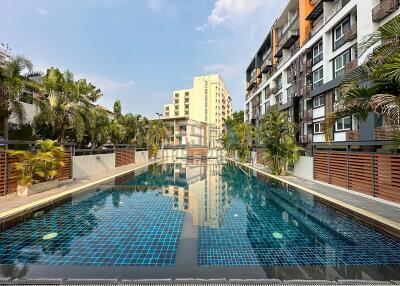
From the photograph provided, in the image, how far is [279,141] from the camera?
16438 mm

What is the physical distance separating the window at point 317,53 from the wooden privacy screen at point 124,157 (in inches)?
768

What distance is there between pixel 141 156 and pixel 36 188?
68.6 feet

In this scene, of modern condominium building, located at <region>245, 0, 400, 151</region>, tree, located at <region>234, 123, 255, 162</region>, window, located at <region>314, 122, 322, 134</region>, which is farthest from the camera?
tree, located at <region>234, 123, 255, 162</region>

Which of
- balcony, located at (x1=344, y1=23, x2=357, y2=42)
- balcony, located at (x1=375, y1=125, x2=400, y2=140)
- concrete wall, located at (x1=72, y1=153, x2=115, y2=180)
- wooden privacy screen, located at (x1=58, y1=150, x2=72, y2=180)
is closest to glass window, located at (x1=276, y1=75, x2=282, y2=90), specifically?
balcony, located at (x1=344, y1=23, x2=357, y2=42)

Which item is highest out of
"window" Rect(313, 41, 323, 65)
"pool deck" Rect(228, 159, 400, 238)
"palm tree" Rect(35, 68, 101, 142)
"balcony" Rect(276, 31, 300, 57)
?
"balcony" Rect(276, 31, 300, 57)

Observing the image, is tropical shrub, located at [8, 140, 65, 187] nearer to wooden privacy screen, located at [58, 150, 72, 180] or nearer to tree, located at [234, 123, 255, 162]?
wooden privacy screen, located at [58, 150, 72, 180]

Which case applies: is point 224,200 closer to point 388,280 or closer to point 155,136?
point 388,280

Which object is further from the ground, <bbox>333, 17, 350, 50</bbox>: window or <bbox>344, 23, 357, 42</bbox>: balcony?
<bbox>333, 17, 350, 50</bbox>: window

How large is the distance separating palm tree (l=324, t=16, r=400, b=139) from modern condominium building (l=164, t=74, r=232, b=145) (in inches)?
2664

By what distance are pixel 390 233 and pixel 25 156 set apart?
1271cm

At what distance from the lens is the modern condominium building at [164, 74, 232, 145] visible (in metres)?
79.8

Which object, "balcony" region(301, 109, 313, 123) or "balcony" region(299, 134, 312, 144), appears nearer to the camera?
"balcony" region(301, 109, 313, 123)

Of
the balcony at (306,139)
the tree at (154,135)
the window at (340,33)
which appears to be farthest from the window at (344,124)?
the tree at (154,135)

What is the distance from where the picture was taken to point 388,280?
3764 mm
